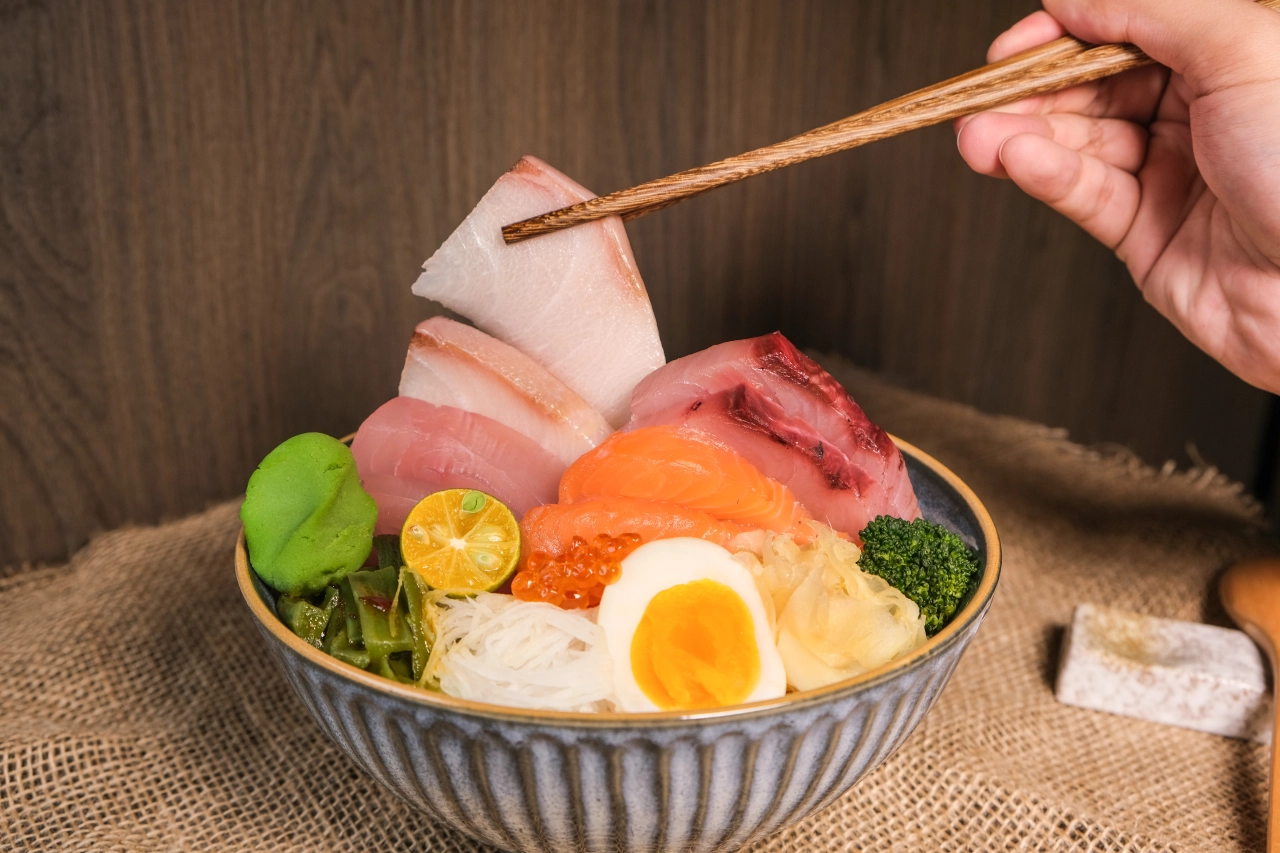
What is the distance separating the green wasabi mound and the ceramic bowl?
8 cm

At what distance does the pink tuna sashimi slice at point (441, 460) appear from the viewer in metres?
1.13

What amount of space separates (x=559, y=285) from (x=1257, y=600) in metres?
1.10

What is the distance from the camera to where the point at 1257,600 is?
1454 mm

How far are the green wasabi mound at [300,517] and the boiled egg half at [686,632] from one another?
0.99 feet

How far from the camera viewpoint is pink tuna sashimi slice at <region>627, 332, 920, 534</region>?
1.10m

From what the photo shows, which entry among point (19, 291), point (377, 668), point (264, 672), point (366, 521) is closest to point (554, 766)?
point (377, 668)

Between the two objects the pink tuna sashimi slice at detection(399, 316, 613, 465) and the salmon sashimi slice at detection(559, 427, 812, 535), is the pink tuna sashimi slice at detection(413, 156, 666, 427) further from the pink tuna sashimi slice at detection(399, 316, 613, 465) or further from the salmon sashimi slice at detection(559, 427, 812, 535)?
the salmon sashimi slice at detection(559, 427, 812, 535)

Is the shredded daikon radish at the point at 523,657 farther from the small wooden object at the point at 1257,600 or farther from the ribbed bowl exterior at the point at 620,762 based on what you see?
the small wooden object at the point at 1257,600

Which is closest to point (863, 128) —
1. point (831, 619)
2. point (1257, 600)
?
point (831, 619)

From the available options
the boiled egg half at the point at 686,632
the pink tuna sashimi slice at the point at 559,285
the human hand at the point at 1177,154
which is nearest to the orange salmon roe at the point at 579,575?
the boiled egg half at the point at 686,632

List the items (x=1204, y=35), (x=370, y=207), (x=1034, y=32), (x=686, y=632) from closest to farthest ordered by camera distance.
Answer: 1. (x=686, y=632)
2. (x=1204, y=35)
3. (x=1034, y=32)
4. (x=370, y=207)

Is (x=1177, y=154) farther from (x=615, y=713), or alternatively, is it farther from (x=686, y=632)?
(x=615, y=713)

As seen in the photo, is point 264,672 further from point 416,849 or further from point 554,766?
point 554,766

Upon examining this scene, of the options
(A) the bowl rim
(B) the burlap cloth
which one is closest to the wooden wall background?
(B) the burlap cloth
